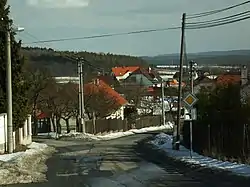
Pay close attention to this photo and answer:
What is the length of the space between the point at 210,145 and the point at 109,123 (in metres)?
43.7

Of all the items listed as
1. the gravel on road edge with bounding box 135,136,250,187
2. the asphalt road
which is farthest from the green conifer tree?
the gravel on road edge with bounding box 135,136,250,187

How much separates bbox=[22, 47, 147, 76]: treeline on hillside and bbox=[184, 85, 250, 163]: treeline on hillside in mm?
14004

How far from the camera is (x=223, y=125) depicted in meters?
27.1

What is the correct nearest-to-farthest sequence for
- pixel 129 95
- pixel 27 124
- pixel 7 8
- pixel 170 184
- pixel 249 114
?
1. pixel 170 184
2. pixel 249 114
3. pixel 7 8
4. pixel 27 124
5. pixel 129 95

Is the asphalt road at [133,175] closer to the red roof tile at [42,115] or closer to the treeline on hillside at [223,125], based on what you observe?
the treeline on hillside at [223,125]

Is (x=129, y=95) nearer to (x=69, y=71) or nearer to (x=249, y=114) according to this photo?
(x=69, y=71)

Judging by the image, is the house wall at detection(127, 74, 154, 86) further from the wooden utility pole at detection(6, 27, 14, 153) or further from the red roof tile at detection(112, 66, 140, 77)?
the wooden utility pole at detection(6, 27, 14, 153)

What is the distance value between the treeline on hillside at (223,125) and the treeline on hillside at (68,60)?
14.0 m

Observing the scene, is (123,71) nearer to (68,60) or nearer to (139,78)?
(139,78)

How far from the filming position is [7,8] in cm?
3434

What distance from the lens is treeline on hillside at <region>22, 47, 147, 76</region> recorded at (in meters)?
74.9

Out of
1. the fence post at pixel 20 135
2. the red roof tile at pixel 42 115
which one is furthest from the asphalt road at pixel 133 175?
the red roof tile at pixel 42 115

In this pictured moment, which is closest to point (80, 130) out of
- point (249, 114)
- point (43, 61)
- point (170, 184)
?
point (43, 61)

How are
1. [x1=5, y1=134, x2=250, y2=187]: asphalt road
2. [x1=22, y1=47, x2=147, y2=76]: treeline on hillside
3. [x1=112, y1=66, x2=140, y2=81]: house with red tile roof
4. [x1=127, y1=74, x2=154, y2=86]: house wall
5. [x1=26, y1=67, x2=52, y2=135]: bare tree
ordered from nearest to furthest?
[x1=5, y1=134, x2=250, y2=187]: asphalt road
[x1=26, y1=67, x2=52, y2=135]: bare tree
[x1=22, y1=47, x2=147, y2=76]: treeline on hillside
[x1=127, y1=74, x2=154, y2=86]: house wall
[x1=112, y1=66, x2=140, y2=81]: house with red tile roof
